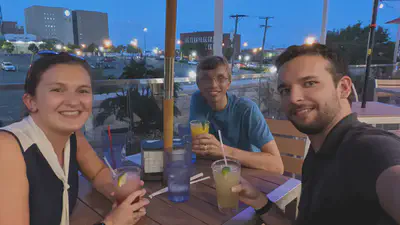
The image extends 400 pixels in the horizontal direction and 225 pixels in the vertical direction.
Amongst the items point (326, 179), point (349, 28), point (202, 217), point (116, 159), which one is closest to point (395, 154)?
point (326, 179)

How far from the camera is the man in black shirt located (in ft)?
2.38

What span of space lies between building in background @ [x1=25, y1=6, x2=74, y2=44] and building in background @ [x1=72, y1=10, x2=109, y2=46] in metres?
0.44

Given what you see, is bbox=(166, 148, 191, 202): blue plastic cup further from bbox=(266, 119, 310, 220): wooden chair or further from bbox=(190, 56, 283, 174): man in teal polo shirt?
bbox=(266, 119, 310, 220): wooden chair

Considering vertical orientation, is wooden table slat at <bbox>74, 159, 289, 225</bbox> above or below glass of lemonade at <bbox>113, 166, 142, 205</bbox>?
below

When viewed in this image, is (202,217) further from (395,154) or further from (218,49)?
(218,49)

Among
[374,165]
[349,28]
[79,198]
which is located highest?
[349,28]

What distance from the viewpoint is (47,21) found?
23.4ft

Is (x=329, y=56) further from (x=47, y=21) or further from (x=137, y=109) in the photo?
(x=47, y=21)

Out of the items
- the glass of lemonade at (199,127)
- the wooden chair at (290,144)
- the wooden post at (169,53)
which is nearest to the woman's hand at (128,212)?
the wooden post at (169,53)

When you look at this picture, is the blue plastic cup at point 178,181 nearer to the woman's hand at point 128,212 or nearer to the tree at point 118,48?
the woman's hand at point 128,212

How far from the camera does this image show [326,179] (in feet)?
3.03

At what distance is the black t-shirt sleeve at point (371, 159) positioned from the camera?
718 millimetres

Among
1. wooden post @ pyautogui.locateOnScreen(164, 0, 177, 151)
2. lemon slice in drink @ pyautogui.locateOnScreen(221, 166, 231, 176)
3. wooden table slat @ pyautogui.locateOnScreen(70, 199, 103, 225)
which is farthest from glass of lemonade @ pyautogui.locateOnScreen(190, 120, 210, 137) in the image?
wooden table slat @ pyautogui.locateOnScreen(70, 199, 103, 225)

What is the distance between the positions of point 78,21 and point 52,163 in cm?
760
